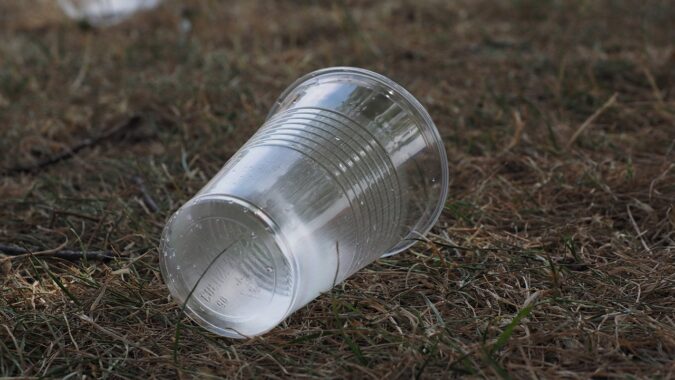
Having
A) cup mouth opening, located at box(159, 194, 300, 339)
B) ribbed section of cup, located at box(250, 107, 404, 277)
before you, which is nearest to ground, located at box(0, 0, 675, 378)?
cup mouth opening, located at box(159, 194, 300, 339)

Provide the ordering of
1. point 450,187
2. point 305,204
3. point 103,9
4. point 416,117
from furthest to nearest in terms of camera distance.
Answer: point 103,9 < point 450,187 < point 416,117 < point 305,204

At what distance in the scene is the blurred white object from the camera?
16.7ft

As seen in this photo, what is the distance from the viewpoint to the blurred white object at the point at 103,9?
Result: 5094 mm

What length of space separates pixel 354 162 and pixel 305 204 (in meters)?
0.20

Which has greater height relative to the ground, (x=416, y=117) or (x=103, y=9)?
(x=416, y=117)

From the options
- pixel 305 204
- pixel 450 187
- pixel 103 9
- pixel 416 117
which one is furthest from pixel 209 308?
pixel 103 9

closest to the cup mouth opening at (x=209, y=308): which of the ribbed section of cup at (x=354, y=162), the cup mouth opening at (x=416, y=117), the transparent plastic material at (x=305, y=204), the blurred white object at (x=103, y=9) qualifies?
the transparent plastic material at (x=305, y=204)

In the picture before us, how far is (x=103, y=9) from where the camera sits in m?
5.31

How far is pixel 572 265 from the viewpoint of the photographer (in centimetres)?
217

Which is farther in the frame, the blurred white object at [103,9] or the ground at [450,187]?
the blurred white object at [103,9]

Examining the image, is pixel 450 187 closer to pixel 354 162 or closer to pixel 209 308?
pixel 354 162

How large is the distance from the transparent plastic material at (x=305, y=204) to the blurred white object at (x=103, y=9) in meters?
3.31

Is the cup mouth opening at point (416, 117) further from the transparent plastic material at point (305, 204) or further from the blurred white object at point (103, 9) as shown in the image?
the blurred white object at point (103, 9)

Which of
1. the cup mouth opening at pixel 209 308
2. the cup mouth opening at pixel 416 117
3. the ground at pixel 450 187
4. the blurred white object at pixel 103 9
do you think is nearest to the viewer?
the cup mouth opening at pixel 209 308
